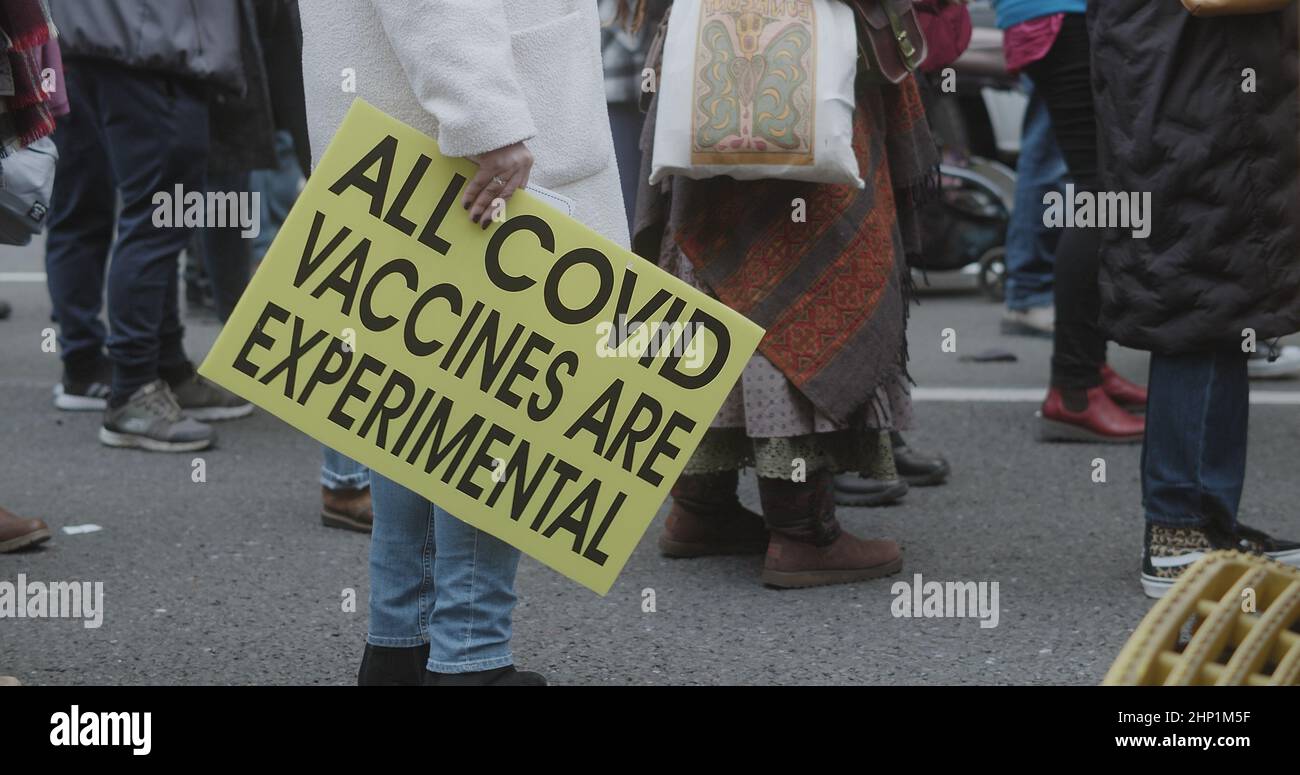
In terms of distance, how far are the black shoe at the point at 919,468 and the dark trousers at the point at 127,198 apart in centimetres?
207

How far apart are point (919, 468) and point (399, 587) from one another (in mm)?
2029

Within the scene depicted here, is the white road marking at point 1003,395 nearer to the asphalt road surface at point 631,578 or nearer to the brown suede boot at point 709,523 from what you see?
the asphalt road surface at point 631,578

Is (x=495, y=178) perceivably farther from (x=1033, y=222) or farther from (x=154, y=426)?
(x=1033, y=222)

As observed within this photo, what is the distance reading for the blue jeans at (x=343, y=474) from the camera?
12.3 ft

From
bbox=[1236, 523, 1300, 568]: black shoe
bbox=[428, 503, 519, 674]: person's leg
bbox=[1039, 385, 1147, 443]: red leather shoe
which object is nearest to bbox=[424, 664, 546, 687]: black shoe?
bbox=[428, 503, 519, 674]: person's leg

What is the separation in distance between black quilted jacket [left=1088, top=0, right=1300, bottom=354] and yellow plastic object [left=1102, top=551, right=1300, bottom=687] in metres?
1.20

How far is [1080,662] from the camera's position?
288 centimetres

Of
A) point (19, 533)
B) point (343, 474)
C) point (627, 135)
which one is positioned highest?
point (627, 135)

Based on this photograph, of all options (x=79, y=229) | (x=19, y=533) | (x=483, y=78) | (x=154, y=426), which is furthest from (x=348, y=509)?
(x=483, y=78)

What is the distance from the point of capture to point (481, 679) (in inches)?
98.7

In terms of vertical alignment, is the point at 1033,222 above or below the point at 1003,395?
above

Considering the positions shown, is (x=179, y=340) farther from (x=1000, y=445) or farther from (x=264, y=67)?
(x=1000, y=445)
